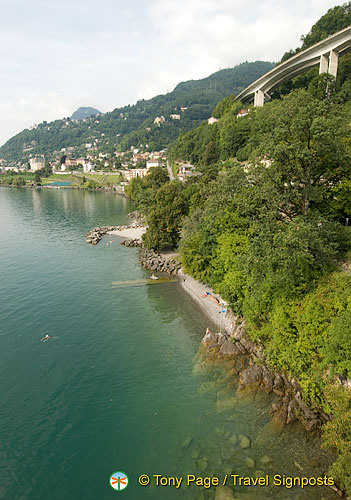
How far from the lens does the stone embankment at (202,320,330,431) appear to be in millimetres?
17141

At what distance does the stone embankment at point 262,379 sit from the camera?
1714 centimetres

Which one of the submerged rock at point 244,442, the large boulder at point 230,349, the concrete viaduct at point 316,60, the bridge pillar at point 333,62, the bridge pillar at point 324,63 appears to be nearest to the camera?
the submerged rock at point 244,442

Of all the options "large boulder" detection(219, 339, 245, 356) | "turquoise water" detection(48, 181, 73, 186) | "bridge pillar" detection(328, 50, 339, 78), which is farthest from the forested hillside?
"turquoise water" detection(48, 181, 73, 186)

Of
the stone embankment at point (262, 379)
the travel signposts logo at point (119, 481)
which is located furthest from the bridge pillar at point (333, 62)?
the travel signposts logo at point (119, 481)

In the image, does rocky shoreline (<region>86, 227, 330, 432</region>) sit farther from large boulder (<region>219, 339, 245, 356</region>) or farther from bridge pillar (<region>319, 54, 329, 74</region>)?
bridge pillar (<region>319, 54, 329, 74</region>)

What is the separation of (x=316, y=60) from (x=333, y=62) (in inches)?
256

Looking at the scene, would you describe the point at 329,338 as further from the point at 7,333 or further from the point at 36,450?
the point at 7,333

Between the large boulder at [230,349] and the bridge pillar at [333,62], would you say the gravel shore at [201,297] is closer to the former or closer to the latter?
the large boulder at [230,349]

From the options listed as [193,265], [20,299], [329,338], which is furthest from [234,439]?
[20,299]

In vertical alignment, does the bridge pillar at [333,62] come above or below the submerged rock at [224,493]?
above

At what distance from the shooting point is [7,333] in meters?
27.1

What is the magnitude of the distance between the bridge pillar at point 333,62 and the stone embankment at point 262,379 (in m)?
57.4

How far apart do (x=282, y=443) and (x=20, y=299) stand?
96.7 ft

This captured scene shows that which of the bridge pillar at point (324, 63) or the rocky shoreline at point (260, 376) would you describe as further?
the bridge pillar at point (324, 63)
